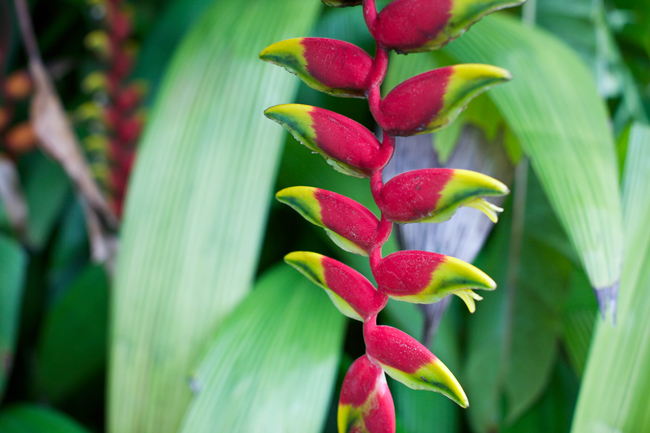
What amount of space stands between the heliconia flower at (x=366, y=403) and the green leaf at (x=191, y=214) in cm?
25

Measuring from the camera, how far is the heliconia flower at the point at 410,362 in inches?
4.7

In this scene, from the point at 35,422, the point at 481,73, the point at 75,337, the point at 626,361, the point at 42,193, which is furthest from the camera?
the point at 42,193

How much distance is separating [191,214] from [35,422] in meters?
0.32

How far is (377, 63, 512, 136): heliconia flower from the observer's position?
0.37 feet

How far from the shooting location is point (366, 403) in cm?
13

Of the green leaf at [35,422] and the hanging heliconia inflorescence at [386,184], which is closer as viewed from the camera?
the hanging heliconia inflorescence at [386,184]

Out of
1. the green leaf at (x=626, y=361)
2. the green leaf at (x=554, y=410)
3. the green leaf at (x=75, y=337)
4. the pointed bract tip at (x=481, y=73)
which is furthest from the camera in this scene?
the green leaf at (x=75, y=337)

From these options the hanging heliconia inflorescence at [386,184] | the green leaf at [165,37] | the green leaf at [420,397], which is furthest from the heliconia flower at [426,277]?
the green leaf at [165,37]

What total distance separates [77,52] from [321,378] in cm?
91

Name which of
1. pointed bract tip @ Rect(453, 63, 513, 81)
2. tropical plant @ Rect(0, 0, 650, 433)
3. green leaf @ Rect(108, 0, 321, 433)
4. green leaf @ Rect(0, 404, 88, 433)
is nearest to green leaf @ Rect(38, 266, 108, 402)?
tropical plant @ Rect(0, 0, 650, 433)

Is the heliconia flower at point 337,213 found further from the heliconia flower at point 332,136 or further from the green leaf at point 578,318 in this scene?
the green leaf at point 578,318

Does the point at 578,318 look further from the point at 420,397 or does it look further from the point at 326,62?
the point at 326,62

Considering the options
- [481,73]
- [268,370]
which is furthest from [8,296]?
[481,73]

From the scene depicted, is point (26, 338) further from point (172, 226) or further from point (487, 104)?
point (487, 104)
